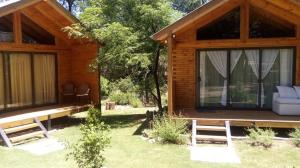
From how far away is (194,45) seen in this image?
986 centimetres

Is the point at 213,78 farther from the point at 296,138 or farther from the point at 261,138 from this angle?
the point at 296,138

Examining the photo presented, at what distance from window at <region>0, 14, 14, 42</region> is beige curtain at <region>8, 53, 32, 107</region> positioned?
538 mm

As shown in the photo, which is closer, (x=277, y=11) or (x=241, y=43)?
(x=277, y=11)

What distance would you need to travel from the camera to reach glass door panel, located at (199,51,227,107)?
990 cm

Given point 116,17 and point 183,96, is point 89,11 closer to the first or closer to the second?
point 116,17

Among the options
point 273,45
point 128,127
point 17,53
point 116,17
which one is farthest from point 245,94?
point 17,53

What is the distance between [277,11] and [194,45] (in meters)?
2.54

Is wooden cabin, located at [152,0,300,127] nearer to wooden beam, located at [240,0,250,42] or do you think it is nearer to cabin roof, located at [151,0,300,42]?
wooden beam, located at [240,0,250,42]

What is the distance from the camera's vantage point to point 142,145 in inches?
304

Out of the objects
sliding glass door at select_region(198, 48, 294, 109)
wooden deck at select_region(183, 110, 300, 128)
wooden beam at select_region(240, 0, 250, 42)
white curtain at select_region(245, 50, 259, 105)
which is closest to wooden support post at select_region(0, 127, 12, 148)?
wooden deck at select_region(183, 110, 300, 128)

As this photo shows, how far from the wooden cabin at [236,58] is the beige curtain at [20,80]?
460cm

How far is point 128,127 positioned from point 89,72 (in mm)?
3114

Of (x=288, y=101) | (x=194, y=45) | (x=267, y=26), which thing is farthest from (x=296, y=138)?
(x=194, y=45)

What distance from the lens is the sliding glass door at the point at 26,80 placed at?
392 inches
